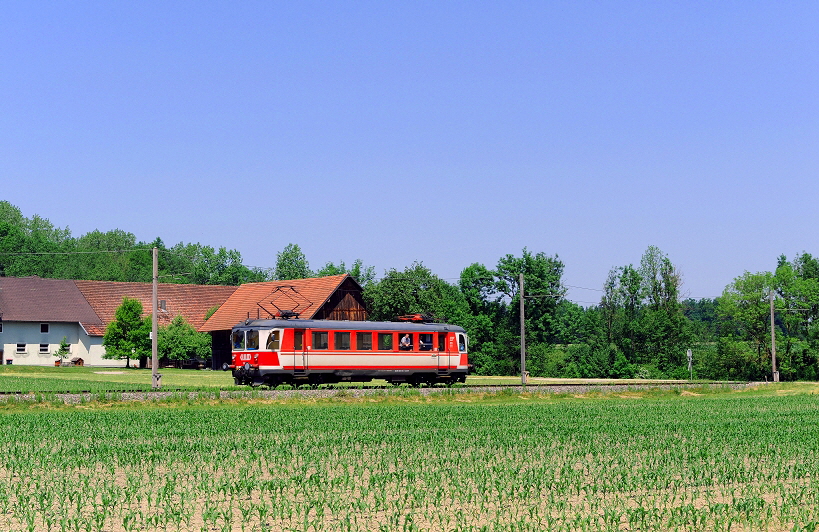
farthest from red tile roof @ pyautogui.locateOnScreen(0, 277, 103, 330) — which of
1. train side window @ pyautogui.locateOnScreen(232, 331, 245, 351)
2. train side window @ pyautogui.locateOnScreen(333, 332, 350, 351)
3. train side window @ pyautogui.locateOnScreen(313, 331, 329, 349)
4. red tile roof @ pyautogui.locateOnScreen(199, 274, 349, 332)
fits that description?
train side window @ pyautogui.locateOnScreen(313, 331, 329, 349)

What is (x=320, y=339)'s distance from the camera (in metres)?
42.4

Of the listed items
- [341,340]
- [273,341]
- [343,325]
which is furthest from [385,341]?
[273,341]

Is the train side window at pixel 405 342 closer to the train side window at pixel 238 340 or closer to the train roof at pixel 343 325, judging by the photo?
the train roof at pixel 343 325

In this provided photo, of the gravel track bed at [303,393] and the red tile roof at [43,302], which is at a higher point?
the red tile roof at [43,302]

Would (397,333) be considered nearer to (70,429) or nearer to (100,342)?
(70,429)

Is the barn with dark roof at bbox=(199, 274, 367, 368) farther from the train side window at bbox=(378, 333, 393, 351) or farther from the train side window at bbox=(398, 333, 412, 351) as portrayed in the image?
the train side window at bbox=(378, 333, 393, 351)

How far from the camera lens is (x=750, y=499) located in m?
14.3

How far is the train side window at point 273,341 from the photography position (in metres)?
41.0

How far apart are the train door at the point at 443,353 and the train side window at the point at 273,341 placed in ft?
30.2

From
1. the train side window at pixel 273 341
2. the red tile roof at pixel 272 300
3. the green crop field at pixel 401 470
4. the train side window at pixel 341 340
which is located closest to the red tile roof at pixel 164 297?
the red tile roof at pixel 272 300

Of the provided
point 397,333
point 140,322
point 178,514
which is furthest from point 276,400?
point 140,322

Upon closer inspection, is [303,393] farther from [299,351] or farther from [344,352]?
[344,352]

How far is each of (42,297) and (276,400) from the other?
62.1m

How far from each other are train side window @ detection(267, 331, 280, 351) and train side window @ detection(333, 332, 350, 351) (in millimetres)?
2939
